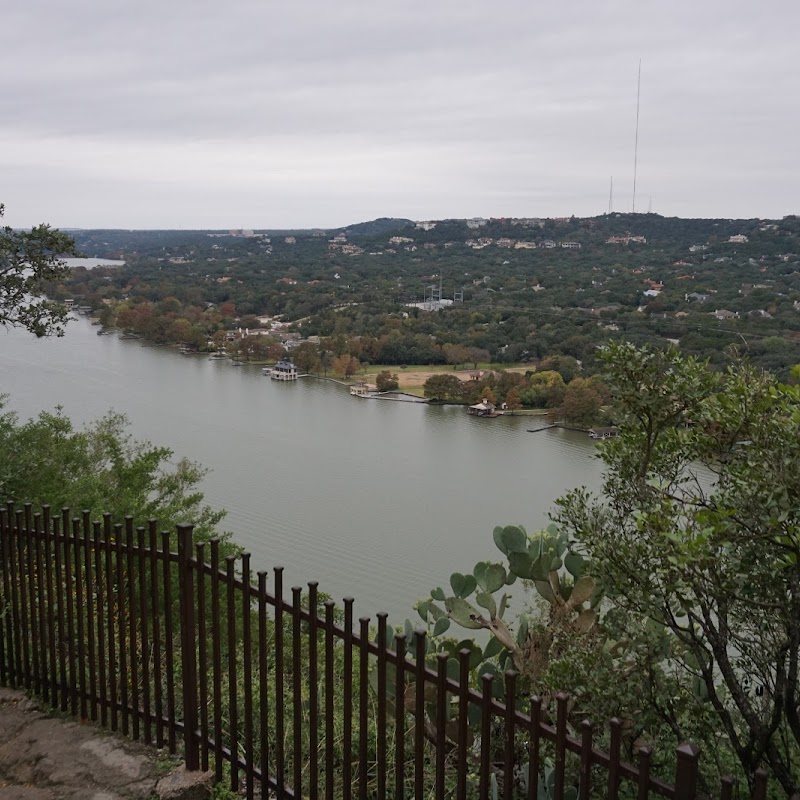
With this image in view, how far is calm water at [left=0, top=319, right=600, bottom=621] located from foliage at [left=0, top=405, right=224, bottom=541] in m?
→ 3.47

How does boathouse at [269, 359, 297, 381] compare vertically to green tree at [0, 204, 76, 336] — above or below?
below

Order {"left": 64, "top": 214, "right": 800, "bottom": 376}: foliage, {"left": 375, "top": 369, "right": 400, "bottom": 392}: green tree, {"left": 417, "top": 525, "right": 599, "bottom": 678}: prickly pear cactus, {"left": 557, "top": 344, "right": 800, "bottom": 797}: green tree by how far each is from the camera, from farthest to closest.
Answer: {"left": 64, "top": 214, "right": 800, "bottom": 376}: foliage
{"left": 375, "top": 369, "right": 400, "bottom": 392}: green tree
{"left": 417, "top": 525, "right": 599, "bottom": 678}: prickly pear cactus
{"left": 557, "top": 344, "right": 800, "bottom": 797}: green tree

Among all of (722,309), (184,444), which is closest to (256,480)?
(184,444)

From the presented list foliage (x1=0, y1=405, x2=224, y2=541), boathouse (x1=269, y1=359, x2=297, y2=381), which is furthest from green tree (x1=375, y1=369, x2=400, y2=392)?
foliage (x1=0, y1=405, x2=224, y2=541)

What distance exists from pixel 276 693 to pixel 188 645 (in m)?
0.45

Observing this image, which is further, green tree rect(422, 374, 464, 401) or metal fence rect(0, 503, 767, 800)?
green tree rect(422, 374, 464, 401)

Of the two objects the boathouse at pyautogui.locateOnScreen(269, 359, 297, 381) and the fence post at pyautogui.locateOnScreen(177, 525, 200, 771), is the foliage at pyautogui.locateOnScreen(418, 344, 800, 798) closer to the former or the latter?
the fence post at pyautogui.locateOnScreen(177, 525, 200, 771)

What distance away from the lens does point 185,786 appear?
8.23 feet

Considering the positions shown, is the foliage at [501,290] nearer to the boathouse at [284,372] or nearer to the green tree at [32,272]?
the boathouse at [284,372]

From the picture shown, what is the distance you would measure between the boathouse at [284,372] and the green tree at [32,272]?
1118 inches

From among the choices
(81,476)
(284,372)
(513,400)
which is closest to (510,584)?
(81,476)

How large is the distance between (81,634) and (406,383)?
32251mm

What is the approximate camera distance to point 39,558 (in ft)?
9.50

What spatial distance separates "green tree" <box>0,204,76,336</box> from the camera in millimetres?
7148
